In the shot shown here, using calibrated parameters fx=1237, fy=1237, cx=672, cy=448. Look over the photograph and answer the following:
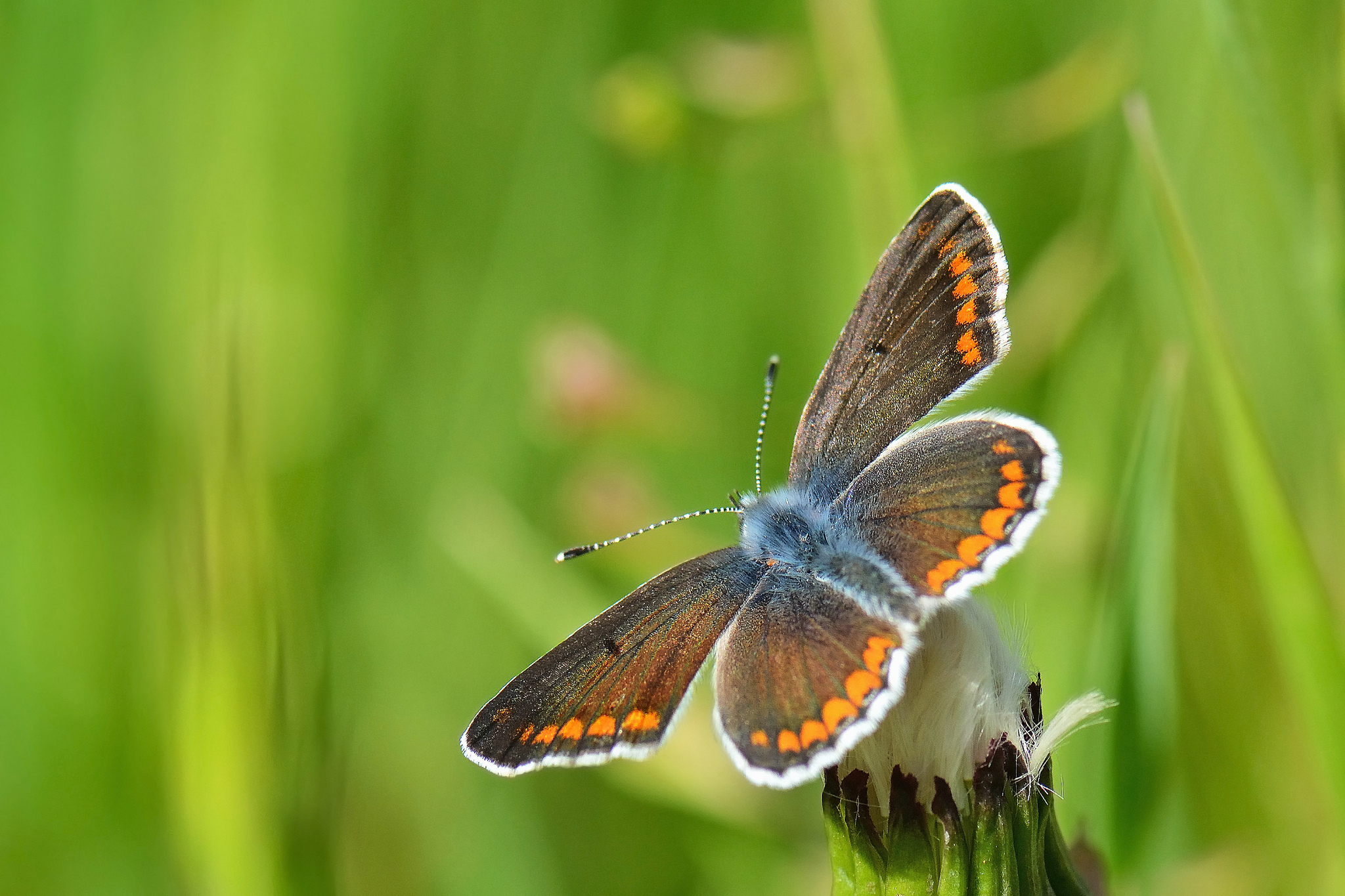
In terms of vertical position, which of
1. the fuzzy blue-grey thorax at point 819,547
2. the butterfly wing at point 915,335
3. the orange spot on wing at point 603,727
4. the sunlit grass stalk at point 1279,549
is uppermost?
the butterfly wing at point 915,335

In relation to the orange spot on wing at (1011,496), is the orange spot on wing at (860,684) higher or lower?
lower

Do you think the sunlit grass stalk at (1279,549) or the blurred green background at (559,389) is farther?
the blurred green background at (559,389)

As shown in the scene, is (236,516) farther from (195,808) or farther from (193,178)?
Result: (193,178)

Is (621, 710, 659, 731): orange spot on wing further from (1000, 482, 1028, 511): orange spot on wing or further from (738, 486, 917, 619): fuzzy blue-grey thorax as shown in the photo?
(1000, 482, 1028, 511): orange spot on wing

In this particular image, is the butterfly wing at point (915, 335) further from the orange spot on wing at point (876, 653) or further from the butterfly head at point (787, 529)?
the orange spot on wing at point (876, 653)

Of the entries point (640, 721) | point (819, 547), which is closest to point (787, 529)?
point (819, 547)

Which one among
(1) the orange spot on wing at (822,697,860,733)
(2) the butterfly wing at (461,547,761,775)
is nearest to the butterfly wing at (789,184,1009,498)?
(2) the butterfly wing at (461,547,761,775)

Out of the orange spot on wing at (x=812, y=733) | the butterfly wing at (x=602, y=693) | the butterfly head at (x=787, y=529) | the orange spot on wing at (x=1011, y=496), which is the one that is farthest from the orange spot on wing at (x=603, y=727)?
the orange spot on wing at (x=1011, y=496)

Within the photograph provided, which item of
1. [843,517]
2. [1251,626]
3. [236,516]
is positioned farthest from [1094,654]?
[236,516]
